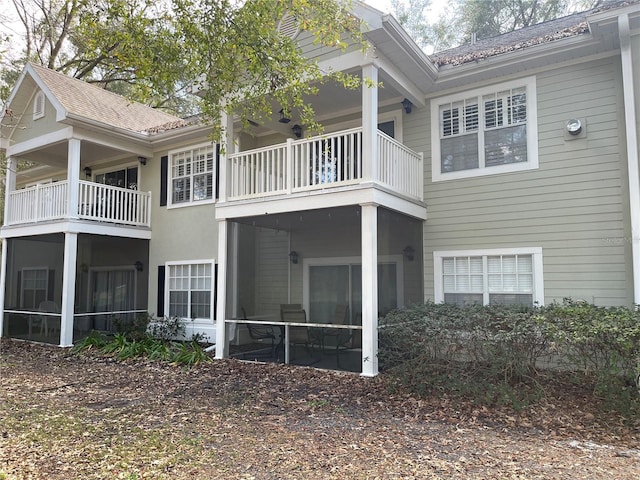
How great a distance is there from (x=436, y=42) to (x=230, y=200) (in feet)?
61.7

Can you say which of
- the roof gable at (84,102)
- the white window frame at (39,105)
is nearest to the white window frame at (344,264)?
the roof gable at (84,102)

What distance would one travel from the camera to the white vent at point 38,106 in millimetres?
13278

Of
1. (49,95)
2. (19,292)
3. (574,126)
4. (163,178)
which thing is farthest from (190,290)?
(574,126)

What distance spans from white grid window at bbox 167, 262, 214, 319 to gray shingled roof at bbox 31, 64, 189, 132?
398 cm

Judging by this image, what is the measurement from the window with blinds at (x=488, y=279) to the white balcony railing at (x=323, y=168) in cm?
164

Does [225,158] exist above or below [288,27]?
below

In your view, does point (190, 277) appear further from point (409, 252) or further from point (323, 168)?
point (409, 252)

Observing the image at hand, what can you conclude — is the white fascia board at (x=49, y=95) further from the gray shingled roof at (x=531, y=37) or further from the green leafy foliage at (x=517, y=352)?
the green leafy foliage at (x=517, y=352)

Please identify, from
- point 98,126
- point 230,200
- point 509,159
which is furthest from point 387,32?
point 98,126

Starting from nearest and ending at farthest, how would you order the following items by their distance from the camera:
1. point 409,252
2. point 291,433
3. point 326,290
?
point 291,433 < point 409,252 < point 326,290

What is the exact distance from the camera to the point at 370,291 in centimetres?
790

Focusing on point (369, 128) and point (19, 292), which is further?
point (19, 292)

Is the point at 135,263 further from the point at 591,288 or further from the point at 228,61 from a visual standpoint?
the point at 591,288

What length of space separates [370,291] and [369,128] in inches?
109
